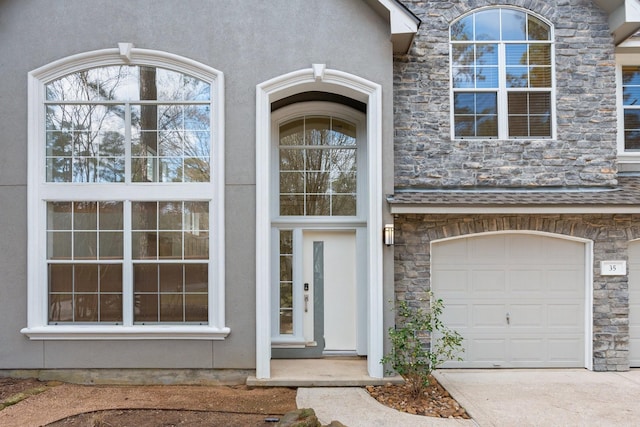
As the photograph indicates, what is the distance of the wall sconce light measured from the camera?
5898 mm

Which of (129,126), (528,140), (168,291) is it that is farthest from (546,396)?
(129,126)

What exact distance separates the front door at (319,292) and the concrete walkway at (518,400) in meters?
1.27

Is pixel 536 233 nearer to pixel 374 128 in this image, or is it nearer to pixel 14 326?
pixel 374 128

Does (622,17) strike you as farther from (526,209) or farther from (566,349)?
(566,349)

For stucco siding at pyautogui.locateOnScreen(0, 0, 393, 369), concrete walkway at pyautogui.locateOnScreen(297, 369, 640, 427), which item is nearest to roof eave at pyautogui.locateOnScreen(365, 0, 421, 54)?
stucco siding at pyautogui.locateOnScreen(0, 0, 393, 369)

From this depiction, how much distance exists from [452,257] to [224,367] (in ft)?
12.9

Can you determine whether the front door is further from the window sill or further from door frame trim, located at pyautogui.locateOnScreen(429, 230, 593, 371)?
door frame trim, located at pyautogui.locateOnScreen(429, 230, 593, 371)

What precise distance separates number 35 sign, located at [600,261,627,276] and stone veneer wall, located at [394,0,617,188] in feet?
4.23

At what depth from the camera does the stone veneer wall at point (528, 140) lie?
6.57 m

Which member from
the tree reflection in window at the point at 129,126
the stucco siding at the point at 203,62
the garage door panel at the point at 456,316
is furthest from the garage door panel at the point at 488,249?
the tree reflection in window at the point at 129,126

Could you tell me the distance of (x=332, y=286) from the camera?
7.00m

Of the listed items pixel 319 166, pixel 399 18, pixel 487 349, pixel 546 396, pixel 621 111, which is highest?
pixel 399 18

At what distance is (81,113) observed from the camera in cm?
608

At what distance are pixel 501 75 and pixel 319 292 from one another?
15.5ft
